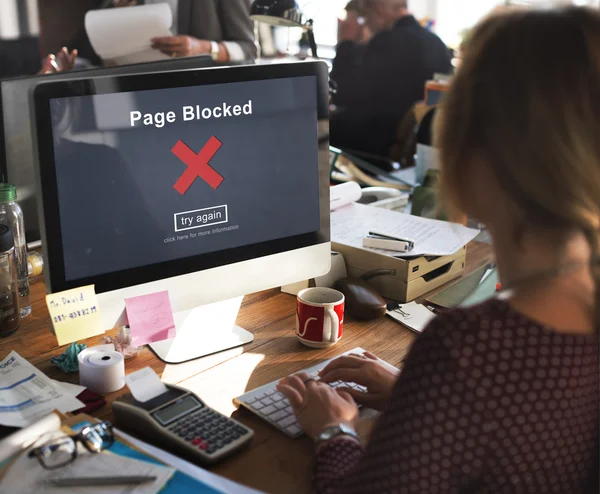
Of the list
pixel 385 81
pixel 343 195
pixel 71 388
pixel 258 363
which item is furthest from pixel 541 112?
pixel 385 81

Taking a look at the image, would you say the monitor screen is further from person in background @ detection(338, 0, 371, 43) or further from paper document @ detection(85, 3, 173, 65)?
person in background @ detection(338, 0, 371, 43)

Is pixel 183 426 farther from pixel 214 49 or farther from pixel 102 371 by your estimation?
pixel 214 49

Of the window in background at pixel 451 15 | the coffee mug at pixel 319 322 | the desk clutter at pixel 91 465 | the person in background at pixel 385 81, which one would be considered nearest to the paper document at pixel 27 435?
the desk clutter at pixel 91 465

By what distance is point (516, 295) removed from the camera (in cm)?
79

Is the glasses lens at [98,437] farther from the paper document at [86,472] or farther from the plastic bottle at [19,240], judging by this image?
the plastic bottle at [19,240]

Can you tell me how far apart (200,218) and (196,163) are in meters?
0.10

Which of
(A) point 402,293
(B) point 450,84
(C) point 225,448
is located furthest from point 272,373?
(B) point 450,84

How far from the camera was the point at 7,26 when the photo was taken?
10.3 feet

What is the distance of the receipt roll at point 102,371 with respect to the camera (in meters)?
1.17

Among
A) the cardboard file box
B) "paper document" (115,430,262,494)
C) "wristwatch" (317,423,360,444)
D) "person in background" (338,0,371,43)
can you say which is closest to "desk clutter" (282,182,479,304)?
the cardboard file box

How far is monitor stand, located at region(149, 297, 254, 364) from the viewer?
4.30 ft

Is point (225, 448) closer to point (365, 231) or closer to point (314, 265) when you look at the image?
point (314, 265)

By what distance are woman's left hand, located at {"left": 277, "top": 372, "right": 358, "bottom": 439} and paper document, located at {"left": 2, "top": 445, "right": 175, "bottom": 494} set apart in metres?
0.22

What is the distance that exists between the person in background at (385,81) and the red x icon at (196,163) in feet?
7.97
